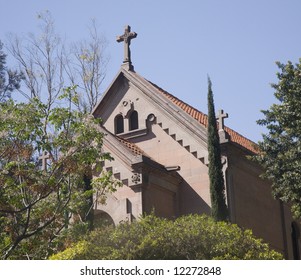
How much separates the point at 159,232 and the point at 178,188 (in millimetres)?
9391

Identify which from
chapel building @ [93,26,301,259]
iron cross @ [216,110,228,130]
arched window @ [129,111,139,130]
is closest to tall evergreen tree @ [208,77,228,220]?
iron cross @ [216,110,228,130]

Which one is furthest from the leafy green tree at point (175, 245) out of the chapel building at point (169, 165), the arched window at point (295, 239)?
the arched window at point (295, 239)

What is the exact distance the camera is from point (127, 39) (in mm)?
31391

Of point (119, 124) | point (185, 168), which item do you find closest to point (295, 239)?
point (185, 168)

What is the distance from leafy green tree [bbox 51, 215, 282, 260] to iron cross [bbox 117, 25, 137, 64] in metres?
14.1

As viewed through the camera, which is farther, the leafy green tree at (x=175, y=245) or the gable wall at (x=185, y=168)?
the gable wall at (x=185, y=168)

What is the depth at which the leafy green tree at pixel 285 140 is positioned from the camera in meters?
24.2

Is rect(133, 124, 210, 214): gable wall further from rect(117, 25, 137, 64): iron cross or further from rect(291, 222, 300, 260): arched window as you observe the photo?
rect(291, 222, 300, 260): arched window

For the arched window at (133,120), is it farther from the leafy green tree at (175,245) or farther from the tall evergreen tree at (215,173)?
the leafy green tree at (175,245)

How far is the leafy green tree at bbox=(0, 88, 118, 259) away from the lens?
63.5 feet

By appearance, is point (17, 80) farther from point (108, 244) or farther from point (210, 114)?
point (108, 244)

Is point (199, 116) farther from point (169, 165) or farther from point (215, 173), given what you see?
point (215, 173)

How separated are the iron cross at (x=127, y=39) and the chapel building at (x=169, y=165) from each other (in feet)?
0.16
